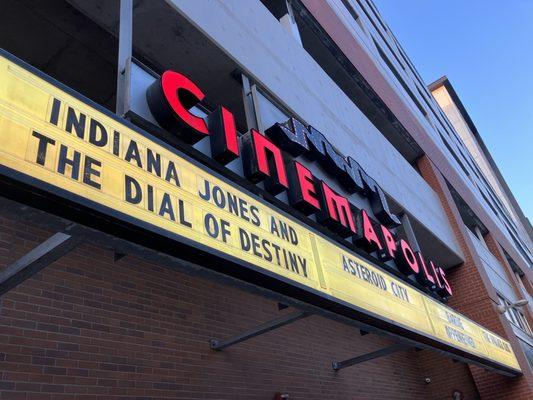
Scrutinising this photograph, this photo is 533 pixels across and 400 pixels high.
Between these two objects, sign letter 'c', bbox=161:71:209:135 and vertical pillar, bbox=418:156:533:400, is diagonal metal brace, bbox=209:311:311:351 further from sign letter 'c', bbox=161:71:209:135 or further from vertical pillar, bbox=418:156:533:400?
vertical pillar, bbox=418:156:533:400

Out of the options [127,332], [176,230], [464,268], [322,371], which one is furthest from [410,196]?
[176,230]

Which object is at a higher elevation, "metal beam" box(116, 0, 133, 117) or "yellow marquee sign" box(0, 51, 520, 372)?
"metal beam" box(116, 0, 133, 117)

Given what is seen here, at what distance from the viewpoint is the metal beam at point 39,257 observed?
3.05 m

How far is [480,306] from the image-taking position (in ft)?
42.9

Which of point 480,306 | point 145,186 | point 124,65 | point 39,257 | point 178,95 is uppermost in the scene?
point 124,65

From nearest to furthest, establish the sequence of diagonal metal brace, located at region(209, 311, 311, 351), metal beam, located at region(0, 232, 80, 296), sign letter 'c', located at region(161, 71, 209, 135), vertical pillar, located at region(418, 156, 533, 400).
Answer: metal beam, located at region(0, 232, 80, 296), sign letter 'c', located at region(161, 71, 209, 135), diagonal metal brace, located at region(209, 311, 311, 351), vertical pillar, located at region(418, 156, 533, 400)

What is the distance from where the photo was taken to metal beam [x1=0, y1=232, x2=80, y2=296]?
3051mm

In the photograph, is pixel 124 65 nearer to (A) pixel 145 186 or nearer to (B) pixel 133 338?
(A) pixel 145 186

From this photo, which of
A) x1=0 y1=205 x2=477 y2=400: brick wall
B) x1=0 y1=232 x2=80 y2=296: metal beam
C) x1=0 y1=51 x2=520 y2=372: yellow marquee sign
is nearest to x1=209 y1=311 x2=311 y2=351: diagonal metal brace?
x1=0 y1=205 x2=477 y2=400: brick wall

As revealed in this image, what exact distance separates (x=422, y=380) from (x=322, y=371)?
5360 mm

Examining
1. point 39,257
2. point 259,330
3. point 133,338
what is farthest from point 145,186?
point 259,330

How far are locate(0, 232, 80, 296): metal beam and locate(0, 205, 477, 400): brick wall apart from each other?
3.92 ft

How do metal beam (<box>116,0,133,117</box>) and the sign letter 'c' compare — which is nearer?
metal beam (<box>116,0,133,117</box>)

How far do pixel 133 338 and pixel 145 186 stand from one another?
2616 mm
